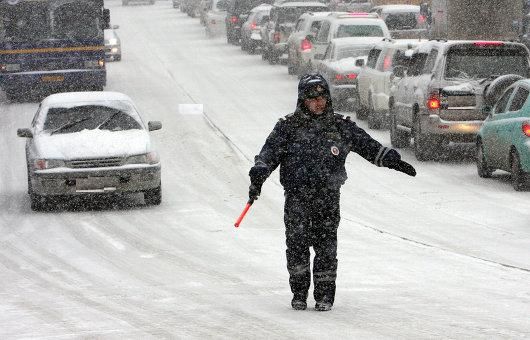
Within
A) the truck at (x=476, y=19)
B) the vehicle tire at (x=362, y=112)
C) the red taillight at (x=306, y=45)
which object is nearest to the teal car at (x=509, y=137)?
the vehicle tire at (x=362, y=112)

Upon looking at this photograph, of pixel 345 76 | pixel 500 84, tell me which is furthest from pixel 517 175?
pixel 345 76

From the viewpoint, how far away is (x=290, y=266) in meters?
9.66

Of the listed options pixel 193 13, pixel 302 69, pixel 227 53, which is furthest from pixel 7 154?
pixel 193 13

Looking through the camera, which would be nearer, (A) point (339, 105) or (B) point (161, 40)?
(A) point (339, 105)

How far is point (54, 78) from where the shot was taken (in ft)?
109

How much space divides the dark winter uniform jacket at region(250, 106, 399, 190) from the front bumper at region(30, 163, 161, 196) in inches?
342

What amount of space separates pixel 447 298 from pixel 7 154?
633 inches

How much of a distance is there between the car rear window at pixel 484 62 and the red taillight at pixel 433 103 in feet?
1.36

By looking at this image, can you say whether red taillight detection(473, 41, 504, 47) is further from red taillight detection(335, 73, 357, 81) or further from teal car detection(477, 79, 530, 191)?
red taillight detection(335, 73, 357, 81)

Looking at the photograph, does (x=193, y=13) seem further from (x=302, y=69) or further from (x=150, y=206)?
(x=150, y=206)

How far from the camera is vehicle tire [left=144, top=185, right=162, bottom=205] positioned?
1834cm

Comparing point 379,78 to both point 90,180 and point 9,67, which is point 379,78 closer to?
point 9,67

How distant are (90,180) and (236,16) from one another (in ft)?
120

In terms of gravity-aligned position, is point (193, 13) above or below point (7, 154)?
below
